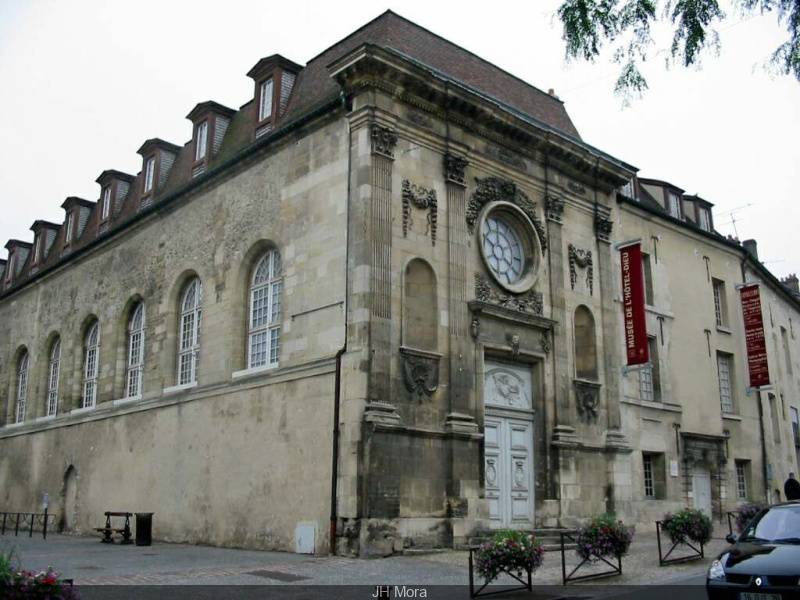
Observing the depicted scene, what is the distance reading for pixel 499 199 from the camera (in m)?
18.6

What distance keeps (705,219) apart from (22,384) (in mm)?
26526

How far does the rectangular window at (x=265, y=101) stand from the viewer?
20219 mm

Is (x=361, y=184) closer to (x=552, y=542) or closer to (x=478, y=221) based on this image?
(x=478, y=221)

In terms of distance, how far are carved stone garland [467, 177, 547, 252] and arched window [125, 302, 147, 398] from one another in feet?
36.7

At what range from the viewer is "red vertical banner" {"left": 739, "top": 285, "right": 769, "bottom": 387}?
25609 millimetres

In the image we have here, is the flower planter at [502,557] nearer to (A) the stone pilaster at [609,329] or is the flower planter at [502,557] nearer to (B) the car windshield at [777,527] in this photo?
(B) the car windshield at [777,527]

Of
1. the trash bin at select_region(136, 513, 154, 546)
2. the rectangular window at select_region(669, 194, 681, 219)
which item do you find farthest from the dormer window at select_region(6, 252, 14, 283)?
the rectangular window at select_region(669, 194, 681, 219)

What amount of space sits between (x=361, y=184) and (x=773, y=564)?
10417 millimetres

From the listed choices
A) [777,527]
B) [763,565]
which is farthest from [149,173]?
[763,565]

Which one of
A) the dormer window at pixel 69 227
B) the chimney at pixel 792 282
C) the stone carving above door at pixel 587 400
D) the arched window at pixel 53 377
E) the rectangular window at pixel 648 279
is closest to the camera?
the stone carving above door at pixel 587 400

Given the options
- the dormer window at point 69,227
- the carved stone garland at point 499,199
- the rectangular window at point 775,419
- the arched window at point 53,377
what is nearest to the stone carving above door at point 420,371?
the carved stone garland at point 499,199

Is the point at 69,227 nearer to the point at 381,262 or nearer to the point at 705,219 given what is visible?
the point at 381,262

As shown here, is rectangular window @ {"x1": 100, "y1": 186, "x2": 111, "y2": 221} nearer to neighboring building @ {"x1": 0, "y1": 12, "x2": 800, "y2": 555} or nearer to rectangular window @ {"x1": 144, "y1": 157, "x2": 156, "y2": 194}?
neighboring building @ {"x1": 0, "y1": 12, "x2": 800, "y2": 555}

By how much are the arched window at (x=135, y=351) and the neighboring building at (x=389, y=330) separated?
0.12 meters
